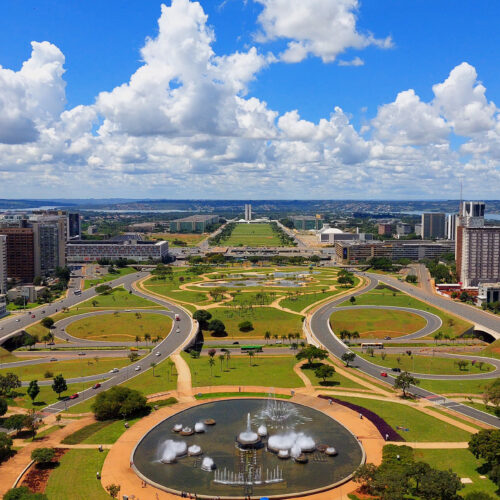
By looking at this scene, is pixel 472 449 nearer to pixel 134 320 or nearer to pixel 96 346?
pixel 96 346

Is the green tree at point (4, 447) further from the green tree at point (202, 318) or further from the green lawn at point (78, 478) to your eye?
the green tree at point (202, 318)

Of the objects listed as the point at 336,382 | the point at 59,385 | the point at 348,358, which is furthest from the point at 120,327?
the point at 336,382

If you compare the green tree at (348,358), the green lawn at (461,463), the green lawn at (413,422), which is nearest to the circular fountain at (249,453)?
the green lawn at (413,422)

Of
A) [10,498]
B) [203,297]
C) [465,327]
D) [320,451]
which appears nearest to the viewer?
[10,498]

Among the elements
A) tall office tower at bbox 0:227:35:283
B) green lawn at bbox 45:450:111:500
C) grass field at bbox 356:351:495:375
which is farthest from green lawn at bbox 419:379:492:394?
tall office tower at bbox 0:227:35:283

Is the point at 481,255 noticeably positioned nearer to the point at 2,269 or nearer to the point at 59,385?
the point at 59,385

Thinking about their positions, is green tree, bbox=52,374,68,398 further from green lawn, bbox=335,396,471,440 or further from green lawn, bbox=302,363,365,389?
green lawn, bbox=335,396,471,440

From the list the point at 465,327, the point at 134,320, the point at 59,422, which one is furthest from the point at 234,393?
the point at 465,327
